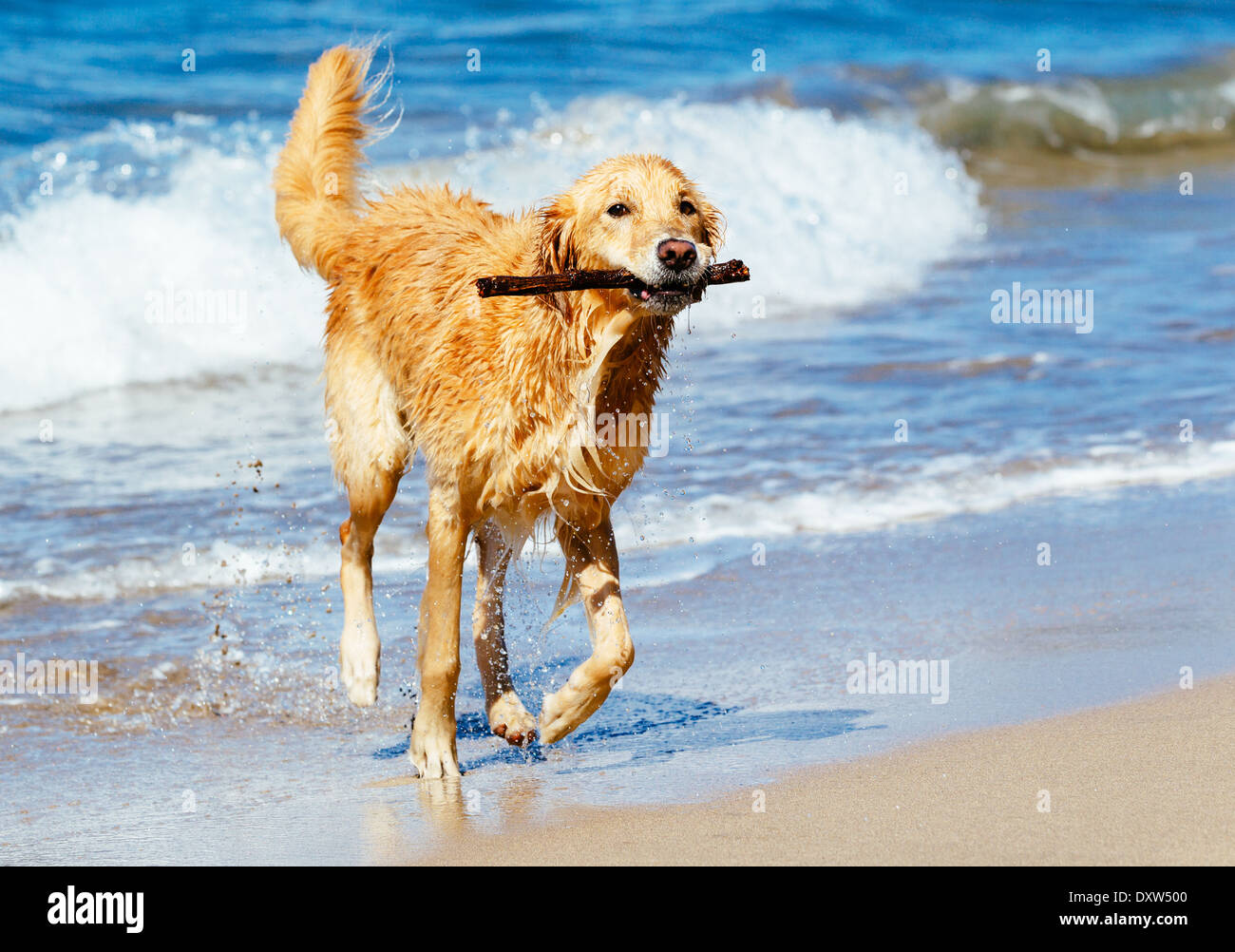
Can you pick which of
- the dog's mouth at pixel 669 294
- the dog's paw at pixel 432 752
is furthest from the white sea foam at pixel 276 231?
the dog's mouth at pixel 669 294

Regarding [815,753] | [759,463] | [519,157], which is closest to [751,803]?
[815,753]

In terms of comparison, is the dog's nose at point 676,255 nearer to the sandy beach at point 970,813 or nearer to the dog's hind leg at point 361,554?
the sandy beach at point 970,813

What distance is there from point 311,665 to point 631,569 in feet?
5.53

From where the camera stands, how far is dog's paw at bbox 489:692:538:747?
17.9 ft

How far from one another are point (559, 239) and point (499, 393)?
526mm

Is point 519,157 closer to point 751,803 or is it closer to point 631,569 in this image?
point 631,569

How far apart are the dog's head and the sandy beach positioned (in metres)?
1.51

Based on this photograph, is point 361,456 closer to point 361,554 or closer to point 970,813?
point 361,554

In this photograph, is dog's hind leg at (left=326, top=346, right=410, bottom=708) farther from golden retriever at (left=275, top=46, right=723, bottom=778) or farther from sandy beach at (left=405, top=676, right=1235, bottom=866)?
sandy beach at (left=405, top=676, right=1235, bottom=866)

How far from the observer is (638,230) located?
474 centimetres

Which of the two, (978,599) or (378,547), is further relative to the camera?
(378,547)

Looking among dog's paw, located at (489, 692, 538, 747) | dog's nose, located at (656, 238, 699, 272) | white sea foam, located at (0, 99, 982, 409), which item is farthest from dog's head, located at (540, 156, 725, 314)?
white sea foam, located at (0, 99, 982, 409)

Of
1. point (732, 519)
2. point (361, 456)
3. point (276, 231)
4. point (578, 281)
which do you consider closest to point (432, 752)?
point (361, 456)

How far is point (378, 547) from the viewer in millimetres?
7645
